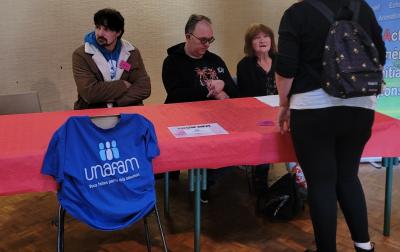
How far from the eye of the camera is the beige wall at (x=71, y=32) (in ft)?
11.7

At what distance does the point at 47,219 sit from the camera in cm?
275

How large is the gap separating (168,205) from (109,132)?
1.10 meters

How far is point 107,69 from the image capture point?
291cm

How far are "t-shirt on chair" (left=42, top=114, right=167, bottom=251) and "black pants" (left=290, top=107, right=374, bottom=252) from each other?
613mm

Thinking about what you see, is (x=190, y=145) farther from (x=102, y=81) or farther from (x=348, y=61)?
(x=102, y=81)

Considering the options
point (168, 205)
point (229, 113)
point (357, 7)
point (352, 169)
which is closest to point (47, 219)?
point (168, 205)

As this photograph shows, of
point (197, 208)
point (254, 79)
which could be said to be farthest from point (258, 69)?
point (197, 208)

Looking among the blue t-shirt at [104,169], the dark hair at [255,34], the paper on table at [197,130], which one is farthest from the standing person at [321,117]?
the dark hair at [255,34]

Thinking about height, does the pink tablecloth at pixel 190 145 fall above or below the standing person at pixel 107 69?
below

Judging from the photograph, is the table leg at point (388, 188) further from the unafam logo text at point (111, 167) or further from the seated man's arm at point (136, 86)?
the seated man's arm at point (136, 86)

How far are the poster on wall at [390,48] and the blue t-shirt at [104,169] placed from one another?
2.25 m

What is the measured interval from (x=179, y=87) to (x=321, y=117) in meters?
1.32

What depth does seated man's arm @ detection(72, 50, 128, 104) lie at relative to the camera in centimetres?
281

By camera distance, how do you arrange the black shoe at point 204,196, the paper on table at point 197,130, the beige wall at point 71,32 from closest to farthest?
the paper on table at point 197,130, the black shoe at point 204,196, the beige wall at point 71,32
